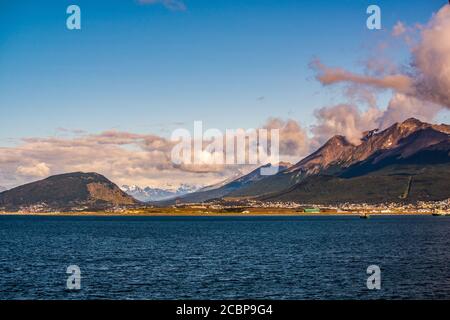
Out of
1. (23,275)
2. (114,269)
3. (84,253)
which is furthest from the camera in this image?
(84,253)

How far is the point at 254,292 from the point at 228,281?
10.1 metres

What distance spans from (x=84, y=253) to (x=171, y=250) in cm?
1998

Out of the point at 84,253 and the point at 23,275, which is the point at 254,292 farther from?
the point at 84,253

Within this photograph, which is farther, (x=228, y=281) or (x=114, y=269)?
(x=114, y=269)
